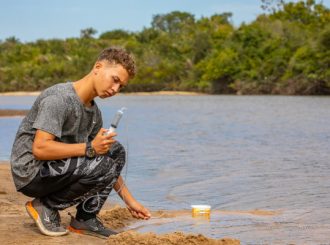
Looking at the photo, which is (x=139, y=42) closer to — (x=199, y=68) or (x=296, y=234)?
(x=199, y=68)

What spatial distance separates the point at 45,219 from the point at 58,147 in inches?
22.4

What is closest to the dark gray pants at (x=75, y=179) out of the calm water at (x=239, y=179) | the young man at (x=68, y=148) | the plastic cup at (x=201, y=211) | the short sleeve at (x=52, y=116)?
the young man at (x=68, y=148)

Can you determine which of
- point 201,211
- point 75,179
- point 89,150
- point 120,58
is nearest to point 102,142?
point 89,150

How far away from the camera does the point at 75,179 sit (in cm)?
457

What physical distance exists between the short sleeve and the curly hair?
16.0 inches

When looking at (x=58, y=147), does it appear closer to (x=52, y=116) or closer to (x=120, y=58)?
(x=52, y=116)

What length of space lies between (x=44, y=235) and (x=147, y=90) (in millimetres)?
77722

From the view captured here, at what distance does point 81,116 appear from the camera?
15.3ft

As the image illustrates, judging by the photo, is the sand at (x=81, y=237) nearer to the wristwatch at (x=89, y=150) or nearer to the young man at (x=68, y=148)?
the young man at (x=68, y=148)

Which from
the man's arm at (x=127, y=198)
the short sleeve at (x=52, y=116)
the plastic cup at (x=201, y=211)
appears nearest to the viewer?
the short sleeve at (x=52, y=116)

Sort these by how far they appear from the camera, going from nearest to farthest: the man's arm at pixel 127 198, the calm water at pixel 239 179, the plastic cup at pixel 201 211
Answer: the man's arm at pixel 127 198 → the calm water at pixel 239 179 → the plastic cup at pixel 201 211

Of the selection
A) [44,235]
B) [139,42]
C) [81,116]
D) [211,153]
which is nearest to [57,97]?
[81,116]

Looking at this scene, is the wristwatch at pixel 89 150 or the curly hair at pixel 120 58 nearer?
the wristwatch at pixel 89 150

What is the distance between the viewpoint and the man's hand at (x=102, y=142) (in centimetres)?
439
